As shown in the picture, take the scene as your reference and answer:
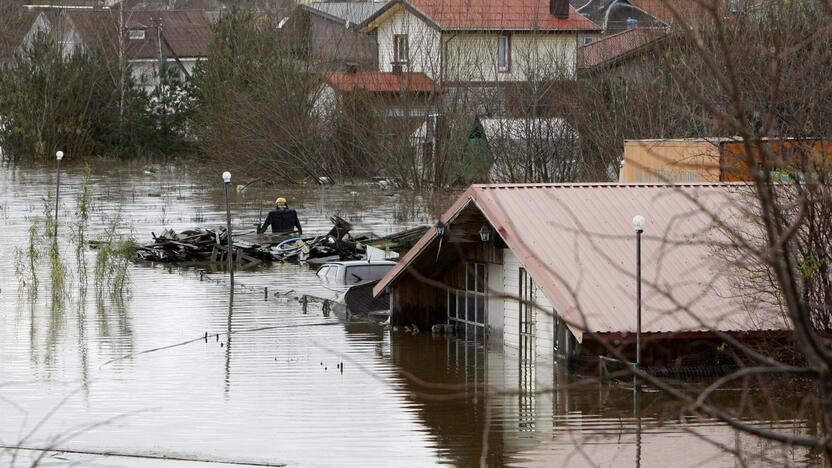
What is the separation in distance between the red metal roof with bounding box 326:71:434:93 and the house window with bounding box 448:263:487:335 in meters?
29.4

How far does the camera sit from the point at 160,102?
6975 centimetres

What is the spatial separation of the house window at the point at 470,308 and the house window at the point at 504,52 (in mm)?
31704

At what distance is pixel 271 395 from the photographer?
749 inches

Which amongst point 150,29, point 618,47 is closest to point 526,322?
point 618,47

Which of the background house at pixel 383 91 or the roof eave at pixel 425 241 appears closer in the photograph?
the roof eave at pixel 425 241

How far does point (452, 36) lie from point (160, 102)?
65.8ft

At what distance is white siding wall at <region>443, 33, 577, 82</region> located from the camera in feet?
172

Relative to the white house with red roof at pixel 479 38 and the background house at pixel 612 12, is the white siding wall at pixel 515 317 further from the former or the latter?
the background house at pixel 612 12

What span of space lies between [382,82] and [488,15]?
512 centimetres

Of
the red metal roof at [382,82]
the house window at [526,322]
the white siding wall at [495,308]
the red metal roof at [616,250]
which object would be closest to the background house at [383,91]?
the red metal roof at [382,82]

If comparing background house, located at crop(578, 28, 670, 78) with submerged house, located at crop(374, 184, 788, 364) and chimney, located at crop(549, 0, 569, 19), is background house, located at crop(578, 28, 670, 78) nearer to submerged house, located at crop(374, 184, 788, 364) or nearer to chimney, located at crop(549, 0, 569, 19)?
chimney, located at crop(549, 0, 569, 19)

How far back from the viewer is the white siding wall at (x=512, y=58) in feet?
172

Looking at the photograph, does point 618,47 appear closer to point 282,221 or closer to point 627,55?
point 627,55

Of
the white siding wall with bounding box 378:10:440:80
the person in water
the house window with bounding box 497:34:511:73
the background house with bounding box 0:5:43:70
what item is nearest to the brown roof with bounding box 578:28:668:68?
the house window with bounding box 497:34:511:73
